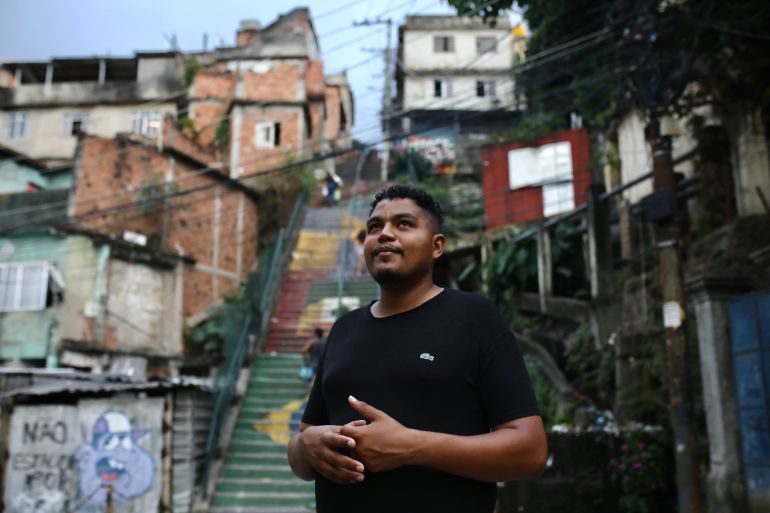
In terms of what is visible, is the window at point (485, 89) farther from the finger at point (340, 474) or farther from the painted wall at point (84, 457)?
the finger at point (340, 474)

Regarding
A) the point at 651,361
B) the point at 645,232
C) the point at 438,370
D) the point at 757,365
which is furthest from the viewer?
the point at 645,232

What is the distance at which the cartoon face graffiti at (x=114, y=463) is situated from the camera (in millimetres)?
9781

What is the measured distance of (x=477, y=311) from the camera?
6.52 feet

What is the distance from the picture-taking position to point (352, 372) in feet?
6.51

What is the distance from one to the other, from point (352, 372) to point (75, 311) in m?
18.5

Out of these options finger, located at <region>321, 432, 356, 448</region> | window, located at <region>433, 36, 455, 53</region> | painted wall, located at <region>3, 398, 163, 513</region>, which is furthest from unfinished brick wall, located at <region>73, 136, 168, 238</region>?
window, located at <region>433, 36, 455, 53</region>

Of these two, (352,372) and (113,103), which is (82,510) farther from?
(113,103)

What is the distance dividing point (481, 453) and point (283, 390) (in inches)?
461

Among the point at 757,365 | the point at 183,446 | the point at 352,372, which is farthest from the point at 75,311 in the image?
the point at 352,372

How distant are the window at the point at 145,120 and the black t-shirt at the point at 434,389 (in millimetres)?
29407

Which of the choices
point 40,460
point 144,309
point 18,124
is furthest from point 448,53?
point 40,460

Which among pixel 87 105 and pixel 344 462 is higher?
pixel 87 105

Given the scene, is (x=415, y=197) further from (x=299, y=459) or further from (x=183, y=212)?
(x=183, y=212)

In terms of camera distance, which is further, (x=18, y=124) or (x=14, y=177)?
(x=18, y=124)
